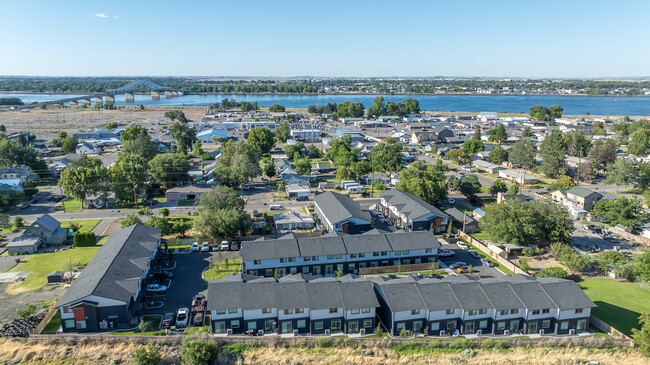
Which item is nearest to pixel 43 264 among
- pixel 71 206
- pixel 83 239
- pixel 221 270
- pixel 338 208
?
pixel 83 239

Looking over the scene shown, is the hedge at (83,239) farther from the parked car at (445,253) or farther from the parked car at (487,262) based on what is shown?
the parked car at (487,262)

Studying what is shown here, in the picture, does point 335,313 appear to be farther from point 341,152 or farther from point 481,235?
point 341,152

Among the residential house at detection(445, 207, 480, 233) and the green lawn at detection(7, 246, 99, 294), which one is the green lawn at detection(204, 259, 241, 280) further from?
the residential house at detection(445, 207, 480, 233)

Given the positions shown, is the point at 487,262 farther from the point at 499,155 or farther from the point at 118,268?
the point at 499,155

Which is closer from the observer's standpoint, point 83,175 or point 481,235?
point 481,235

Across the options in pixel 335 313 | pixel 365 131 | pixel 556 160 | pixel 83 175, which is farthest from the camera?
pixel 365 131

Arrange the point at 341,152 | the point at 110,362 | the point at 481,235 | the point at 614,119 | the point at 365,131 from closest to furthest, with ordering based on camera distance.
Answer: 1. the point at 110,362
2. the point at 481,235
3. the point at 341,152
4. the point at 365,131
5. the point at 614,119

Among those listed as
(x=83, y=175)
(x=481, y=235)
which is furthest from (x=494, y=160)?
(x=83, y=175)
